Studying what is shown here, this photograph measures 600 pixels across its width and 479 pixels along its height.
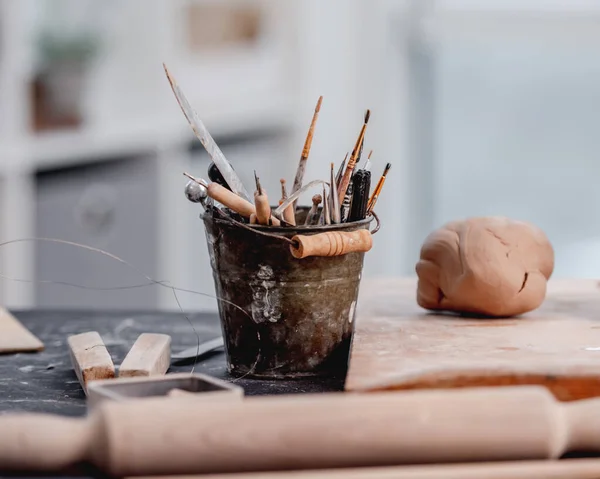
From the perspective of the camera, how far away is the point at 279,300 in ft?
3.33

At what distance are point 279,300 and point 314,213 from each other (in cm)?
13

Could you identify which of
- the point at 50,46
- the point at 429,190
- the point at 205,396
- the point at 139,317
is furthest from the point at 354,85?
the point at 205,396

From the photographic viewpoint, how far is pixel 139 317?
1.37m

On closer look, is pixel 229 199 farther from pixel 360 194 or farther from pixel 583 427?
pixel 583 427

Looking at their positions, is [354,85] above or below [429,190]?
above

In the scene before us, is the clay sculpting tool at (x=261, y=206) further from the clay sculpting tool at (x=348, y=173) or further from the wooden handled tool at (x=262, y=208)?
the clay sculpting tool at (x=348, y=173)

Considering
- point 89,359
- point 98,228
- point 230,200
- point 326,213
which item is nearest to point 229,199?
point 230,200

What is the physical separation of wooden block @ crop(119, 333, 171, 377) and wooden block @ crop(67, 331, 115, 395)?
2cm

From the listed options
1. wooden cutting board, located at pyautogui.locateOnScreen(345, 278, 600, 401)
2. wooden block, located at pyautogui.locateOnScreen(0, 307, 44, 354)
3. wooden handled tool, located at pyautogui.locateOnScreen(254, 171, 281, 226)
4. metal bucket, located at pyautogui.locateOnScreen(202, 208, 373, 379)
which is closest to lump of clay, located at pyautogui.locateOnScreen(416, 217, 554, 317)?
wooden cutting board, located at pyautogui.locateOnScreen(345, 278, 600, 401)

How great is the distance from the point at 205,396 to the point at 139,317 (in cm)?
61

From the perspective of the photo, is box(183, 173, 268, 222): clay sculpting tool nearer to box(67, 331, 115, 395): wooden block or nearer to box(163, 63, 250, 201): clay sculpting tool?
box(163, 63, 250, 201): clay sculpting tool

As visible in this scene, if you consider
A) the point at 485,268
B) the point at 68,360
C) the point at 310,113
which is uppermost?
the point at 310,113

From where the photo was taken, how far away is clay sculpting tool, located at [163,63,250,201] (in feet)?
3.33

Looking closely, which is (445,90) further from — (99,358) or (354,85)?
(99,358)
